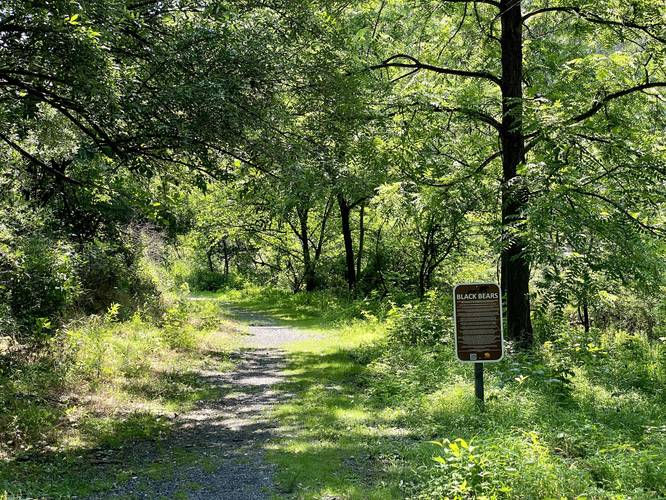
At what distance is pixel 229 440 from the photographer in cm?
725

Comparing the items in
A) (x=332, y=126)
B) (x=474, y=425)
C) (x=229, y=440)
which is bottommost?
(x=229, y=440)

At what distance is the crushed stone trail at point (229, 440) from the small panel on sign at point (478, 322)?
8.68ft

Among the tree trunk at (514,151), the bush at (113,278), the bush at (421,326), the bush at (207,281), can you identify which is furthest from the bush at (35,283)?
the bush at (207,281)

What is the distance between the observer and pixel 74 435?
7.04 m

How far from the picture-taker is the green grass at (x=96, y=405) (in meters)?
5.96

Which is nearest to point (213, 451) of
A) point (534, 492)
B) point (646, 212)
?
point (534, 492)

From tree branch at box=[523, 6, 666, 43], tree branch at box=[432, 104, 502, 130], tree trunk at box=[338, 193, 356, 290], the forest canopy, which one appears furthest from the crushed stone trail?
tree trunk at box=[338, 193, 356, 290]

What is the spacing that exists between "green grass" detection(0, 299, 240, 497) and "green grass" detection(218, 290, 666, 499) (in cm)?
165

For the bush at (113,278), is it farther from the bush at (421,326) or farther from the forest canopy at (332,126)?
the bush at (421,326)

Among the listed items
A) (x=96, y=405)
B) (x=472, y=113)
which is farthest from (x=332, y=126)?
(x=96, y=405)

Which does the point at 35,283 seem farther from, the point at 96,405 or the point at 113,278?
the point at 113,278

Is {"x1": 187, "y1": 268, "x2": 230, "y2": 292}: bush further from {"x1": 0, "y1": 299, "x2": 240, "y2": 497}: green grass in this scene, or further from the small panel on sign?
the small panel on sign

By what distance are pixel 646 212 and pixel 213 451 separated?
25.0 ft

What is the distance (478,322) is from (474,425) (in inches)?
46.6
